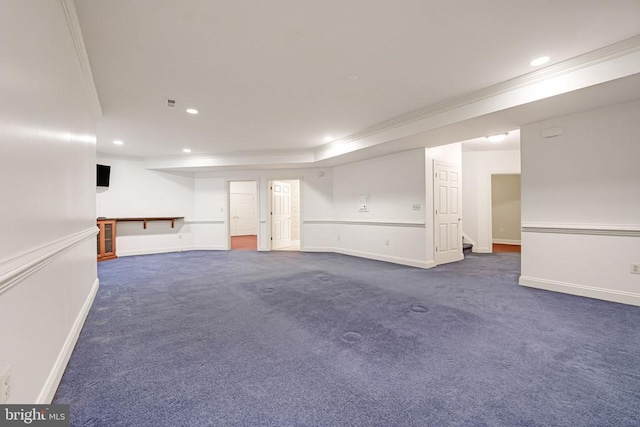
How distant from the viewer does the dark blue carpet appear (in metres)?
1.54

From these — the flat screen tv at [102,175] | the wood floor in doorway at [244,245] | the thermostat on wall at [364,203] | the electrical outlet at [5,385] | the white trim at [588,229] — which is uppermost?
the flat screen tv at [102,175]

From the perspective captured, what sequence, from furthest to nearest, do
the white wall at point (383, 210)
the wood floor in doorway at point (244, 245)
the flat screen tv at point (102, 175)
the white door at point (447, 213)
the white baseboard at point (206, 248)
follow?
the wood floor in doorway at point (244, 245) < the white baseboard at point (206, 248) < the flat screen tv at point (102, 175) < the white door at point (447, 213) < the white wall at point (383, 210)

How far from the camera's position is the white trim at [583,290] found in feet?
10.4

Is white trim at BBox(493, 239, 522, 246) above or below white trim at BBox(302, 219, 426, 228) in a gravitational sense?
below

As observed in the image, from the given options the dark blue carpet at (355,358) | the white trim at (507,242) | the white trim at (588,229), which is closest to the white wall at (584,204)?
the white trim at (588,229)

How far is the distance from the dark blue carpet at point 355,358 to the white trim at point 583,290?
0.15 meters

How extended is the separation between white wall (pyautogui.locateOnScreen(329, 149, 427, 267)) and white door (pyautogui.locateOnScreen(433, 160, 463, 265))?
42 cm

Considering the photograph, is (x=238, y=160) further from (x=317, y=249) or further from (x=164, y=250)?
(x=164, y=250)

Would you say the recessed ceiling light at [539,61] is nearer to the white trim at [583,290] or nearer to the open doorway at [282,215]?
the white trim at [583,290]

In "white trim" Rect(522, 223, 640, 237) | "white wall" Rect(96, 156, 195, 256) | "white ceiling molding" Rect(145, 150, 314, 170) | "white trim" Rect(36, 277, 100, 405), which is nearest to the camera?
"white trim" Rect(36, 277, 100, 405)

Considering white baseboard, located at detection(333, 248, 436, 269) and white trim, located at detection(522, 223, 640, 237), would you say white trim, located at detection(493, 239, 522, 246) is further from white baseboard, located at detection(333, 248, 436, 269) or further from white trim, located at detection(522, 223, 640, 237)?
white trim, located at detection(522, 223, 640, 237)

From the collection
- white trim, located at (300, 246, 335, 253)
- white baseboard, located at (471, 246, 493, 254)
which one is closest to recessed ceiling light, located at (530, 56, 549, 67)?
white baseboard, located at (471, 246, 493, 254)

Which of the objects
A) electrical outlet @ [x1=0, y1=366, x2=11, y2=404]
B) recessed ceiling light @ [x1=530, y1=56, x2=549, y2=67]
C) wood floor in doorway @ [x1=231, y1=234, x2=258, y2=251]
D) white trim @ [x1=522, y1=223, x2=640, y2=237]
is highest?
recessed ceiling light @ [x1=530, y1=56, x2=549, y2=67]

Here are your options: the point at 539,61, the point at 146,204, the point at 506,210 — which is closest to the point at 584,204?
the point at 539,61
